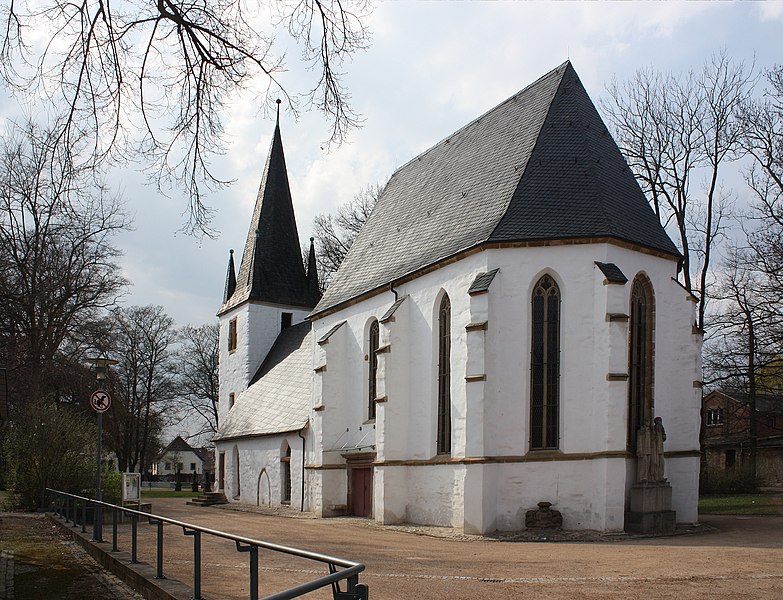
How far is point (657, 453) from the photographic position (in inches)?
763

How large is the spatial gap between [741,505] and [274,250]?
84.4ft

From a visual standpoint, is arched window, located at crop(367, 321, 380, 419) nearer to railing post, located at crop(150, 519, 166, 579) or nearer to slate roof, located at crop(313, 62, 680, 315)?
slate roof, located at crop(313, 62, 680, 315)

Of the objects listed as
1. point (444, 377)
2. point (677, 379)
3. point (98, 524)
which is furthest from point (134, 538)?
point (677, 379)

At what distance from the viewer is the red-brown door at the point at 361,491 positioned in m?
26.2

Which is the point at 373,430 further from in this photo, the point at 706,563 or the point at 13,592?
the point at 13,592

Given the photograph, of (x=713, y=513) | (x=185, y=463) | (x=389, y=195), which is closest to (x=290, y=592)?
(x=713, y=513)

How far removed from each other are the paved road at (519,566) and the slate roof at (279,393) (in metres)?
13.7

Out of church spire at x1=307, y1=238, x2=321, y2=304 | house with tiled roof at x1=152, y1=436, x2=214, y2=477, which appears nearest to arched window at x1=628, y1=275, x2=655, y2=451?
church spire at x1=307, y1=238, x2=321, y2=304

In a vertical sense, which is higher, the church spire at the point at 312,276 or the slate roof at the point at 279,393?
the church spire at the point at 312,276

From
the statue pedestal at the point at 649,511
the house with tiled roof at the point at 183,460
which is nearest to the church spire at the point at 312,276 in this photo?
the statue pedestal at the point at 649,511

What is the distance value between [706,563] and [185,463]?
4365 inches

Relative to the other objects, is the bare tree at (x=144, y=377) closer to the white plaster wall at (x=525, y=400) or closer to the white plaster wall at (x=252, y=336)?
the white plaster wall at (x=252, y=336)

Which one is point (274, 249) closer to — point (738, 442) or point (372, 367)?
point (372, 367)

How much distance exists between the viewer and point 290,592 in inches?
174
